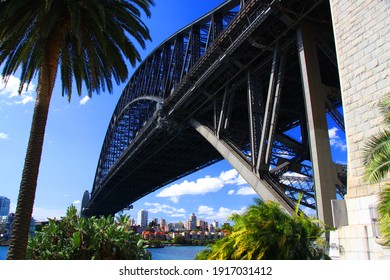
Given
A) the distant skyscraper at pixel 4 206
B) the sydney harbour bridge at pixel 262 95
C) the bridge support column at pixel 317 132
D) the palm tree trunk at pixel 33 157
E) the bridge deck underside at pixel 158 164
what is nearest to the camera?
the palm tree trunk at pixel 33 157

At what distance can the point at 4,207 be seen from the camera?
186250 millimetres

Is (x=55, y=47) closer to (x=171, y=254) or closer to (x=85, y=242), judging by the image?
(x=85, y=242)

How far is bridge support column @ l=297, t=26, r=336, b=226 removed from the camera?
44.5 feet

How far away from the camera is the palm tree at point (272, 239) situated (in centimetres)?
1010

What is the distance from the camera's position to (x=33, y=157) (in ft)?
37.6

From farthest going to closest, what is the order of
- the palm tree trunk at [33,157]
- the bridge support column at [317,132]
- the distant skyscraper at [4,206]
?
the distant skyscraper at [4,206] → the bridge support column at [317,132] → the palm tree trunk at [33,157]

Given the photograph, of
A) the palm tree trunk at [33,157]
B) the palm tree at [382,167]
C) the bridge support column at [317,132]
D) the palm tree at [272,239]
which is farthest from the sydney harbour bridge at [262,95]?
the palm tree trunk at [33,157]

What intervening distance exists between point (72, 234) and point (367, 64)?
487 inches

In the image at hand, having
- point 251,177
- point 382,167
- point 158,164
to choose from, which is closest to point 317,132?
point 251,177

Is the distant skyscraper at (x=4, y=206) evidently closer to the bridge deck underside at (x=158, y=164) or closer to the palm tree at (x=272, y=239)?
the bridge deck underside at (x=158, y=164)

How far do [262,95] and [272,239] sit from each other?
583 inches

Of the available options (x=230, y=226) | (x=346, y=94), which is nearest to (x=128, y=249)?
(x=230, y=226)

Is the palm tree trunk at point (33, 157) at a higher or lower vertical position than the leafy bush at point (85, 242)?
higher
